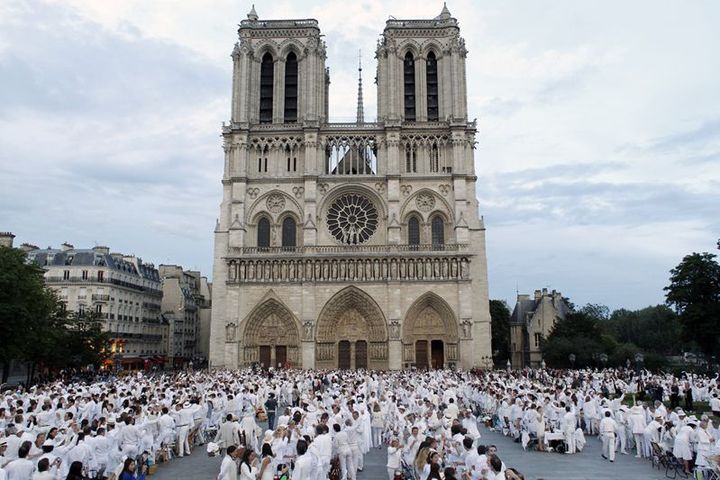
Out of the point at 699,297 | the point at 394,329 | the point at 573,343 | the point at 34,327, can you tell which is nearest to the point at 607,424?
the point at 699,297

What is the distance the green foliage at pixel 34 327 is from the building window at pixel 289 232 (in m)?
13.5

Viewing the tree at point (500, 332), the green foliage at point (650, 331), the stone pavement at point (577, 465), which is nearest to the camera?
the stone pavement at point (577, 465)

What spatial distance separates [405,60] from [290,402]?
30.7 m

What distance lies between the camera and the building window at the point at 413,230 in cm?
4381

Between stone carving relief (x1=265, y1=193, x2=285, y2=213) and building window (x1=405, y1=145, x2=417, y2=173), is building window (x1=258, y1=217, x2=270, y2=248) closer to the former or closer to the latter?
stone carving relief (x1=265, y1=193, x2=285, y2=213)

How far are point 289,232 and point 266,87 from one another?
11.5 m

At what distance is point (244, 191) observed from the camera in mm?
43281

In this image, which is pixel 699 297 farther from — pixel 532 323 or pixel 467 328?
pixel 532 323

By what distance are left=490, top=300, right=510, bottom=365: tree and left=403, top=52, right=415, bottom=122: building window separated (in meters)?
22.2

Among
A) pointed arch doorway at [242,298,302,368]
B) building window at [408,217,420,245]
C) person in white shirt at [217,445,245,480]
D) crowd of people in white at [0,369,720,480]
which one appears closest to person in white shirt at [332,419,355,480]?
crowd of people in white at [0,369,720,480]

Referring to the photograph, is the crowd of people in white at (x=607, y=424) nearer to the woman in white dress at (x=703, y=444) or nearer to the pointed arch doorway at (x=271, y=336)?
the woman in white dress at (x=703, y=444)

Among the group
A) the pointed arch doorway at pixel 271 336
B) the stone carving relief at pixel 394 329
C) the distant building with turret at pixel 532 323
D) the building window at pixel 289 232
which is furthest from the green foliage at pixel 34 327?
the distant building with turret at pixel 532 323

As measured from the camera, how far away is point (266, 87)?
46.5 m

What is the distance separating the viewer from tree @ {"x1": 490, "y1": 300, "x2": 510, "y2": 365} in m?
58.0
